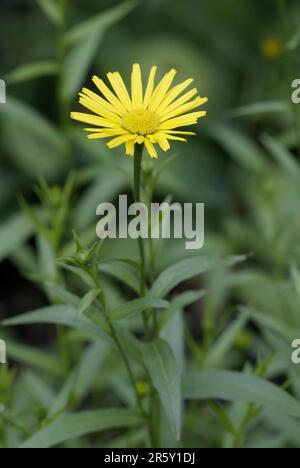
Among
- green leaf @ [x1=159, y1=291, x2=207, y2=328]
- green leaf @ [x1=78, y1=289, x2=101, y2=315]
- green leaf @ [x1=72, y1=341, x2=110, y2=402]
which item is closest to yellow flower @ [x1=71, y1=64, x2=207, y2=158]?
green leaf @ [x1=78, y1=289, x2=101, y2=315]

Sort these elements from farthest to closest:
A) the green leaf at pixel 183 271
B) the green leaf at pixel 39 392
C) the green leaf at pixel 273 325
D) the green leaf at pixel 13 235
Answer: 1. the green leaf at pixel 13 235
2. the green leaf at pixel 39 392
3. the green leaf at pixel 273 325
4. the green leaf at pixel 183 271

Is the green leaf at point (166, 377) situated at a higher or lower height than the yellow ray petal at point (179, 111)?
lower

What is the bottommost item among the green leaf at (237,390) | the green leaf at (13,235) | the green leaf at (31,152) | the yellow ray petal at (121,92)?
the green leaf at (237,390)

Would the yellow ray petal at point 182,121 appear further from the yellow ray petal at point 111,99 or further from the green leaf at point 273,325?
the green leaf at point 273,325

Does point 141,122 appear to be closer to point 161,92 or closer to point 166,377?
point 161,92

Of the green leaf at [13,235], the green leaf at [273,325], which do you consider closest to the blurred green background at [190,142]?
the green leaf at [13,235]

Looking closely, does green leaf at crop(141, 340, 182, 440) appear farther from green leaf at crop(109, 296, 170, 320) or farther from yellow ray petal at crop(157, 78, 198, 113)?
yellow ray petal at crop(157, 78, 198, 113)

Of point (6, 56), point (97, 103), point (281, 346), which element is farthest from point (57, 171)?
point (97, 103)
